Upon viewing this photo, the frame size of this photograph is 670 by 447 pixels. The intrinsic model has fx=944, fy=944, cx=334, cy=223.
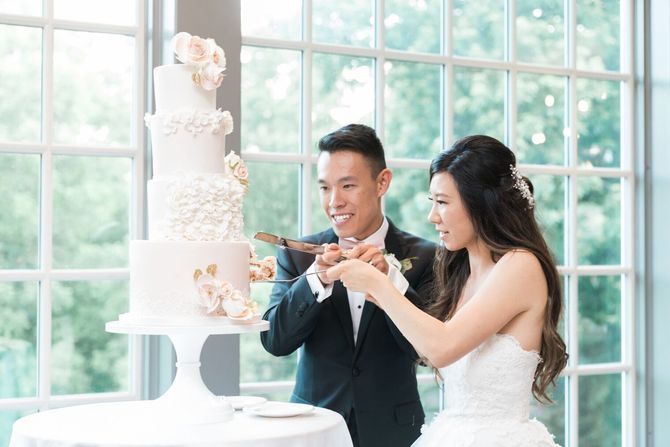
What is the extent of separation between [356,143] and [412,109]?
1.03 m

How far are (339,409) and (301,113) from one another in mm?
1307

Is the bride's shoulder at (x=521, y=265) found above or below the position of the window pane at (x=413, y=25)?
below

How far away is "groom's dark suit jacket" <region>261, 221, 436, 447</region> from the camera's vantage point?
2756mm

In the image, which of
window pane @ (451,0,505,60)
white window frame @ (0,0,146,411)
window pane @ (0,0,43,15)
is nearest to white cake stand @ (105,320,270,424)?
white window frame @ (0,0,146,411)

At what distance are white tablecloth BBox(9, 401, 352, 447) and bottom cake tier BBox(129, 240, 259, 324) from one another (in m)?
0.26

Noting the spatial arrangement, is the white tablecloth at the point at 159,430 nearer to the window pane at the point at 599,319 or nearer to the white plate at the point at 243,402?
the white plate at the point at 243,402

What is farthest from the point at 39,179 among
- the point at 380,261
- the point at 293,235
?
the point at 380,261

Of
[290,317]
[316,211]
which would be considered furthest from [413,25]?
[290,317]

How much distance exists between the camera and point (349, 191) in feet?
9.41

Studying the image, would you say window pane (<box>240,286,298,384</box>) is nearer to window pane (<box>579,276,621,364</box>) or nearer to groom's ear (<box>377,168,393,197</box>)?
groom's ear (<box>377,168,393,197</box>)

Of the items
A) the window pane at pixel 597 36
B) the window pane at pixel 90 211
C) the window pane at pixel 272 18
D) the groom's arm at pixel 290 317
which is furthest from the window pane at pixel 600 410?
the window pane at pixel 90 211

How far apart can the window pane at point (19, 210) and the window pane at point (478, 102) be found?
172 cm

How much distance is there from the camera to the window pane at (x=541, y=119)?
4121mm

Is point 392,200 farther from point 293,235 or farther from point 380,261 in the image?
point 380,261
